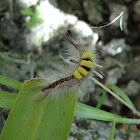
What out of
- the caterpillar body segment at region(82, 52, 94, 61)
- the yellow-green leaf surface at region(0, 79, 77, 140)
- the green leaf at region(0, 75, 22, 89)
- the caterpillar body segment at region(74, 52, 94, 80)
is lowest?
the yellow-green leaf surface at region(0, 79, 77, 140)

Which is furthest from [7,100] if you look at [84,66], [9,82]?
[84,66]

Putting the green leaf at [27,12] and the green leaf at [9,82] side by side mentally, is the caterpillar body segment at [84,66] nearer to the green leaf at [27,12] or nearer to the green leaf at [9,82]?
the green leaf at [9,82]

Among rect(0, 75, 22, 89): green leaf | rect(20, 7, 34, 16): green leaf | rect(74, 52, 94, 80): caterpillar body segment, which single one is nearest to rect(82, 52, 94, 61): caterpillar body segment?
rect(74, 52, 94, 80): caterpillar body segment

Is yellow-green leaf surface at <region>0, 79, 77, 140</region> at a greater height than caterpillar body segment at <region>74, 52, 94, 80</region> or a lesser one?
lesser

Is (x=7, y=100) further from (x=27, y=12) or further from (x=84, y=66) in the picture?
(x=27, y=12)

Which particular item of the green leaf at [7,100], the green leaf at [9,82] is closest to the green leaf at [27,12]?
the green leaf at [9,82]

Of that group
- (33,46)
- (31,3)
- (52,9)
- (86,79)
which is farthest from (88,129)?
(31,3)

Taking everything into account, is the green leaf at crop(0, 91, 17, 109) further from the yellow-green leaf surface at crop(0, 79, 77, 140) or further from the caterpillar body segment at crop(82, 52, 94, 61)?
the caterpillar body segment at crop(82, 52, 94, 61)
